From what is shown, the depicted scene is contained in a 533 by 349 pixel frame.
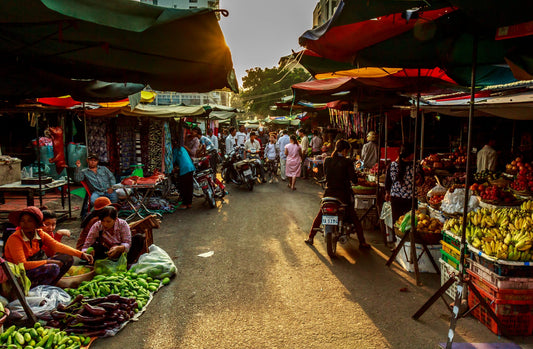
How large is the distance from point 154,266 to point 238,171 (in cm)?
819

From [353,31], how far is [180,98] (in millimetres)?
38319

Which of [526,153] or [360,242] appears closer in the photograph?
[360,242]

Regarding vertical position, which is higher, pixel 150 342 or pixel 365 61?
pixel 365 61

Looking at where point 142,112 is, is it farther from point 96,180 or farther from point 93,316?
point 93,316

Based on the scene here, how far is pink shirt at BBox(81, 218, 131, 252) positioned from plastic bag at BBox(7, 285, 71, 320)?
0.94 meters

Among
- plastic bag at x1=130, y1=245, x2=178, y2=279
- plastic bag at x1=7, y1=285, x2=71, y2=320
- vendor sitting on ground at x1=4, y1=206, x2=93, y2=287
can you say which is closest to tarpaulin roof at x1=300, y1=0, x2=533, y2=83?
plastic bag at x1=130, y1=245, x2=178, y2=279

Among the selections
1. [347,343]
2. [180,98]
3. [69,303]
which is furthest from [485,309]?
[180,98]

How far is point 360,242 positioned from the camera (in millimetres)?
6859

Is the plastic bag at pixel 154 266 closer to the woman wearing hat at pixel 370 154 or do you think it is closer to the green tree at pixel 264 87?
the woman wearing hat at pixel 370 154

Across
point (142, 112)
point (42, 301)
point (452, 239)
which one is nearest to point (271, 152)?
point (142, 112)

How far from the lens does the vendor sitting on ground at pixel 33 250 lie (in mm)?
4609

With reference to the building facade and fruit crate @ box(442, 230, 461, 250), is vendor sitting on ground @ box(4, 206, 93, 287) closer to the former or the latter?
fruit crate @ box(442, 230, 461, 250)

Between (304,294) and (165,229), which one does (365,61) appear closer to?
(304,294)

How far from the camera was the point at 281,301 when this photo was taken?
475cm
